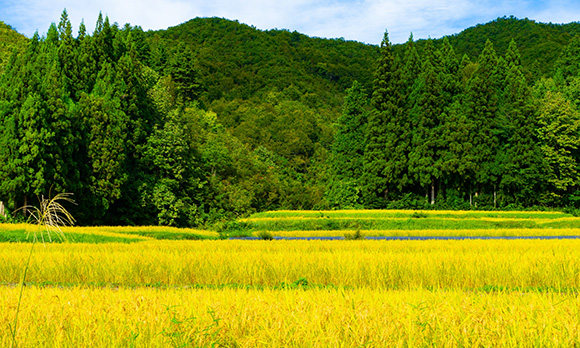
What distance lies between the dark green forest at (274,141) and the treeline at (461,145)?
0.15 m

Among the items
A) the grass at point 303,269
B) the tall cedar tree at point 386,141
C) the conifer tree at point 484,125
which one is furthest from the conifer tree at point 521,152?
the grass at point 303,269

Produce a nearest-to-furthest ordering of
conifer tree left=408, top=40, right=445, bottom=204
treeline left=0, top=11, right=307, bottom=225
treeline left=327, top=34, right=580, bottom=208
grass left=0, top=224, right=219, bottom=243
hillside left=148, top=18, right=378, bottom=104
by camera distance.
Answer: grass left=0, top=224, right=219, bottom=243, treeline left=0, top=11, right=307, bottom=225, conifer tree left=408, top=40, right=445, bottom=204, treeline left=327, top=34, right=580, bottom=208, hillside left=148, top=18, right=378, bottom=104

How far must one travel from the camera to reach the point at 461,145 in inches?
1839

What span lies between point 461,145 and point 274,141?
3286cm

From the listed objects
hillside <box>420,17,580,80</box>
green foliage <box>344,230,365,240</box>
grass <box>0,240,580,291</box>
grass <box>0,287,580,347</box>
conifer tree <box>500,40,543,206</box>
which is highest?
hillside <box>420,17,580,80</box>

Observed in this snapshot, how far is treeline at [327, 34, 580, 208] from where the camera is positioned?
1848 inches

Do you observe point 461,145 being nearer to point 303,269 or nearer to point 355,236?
point 355,236

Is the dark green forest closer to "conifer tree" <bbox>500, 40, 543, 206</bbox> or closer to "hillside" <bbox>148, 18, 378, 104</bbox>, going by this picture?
"conifer tree" <bbox>500, 40, 543, 206</bbox>

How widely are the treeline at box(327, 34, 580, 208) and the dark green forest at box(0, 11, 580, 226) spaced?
153 millimetres

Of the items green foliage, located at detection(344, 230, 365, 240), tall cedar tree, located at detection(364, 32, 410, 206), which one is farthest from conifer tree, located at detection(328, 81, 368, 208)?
green foliage, located at detection(344, 230, 365, 240)

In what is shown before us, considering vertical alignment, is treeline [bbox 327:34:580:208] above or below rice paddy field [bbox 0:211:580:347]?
above

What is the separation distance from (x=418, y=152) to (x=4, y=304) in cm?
4429

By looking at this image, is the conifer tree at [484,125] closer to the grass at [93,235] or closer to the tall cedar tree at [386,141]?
the tall cedar tree at [386,141]

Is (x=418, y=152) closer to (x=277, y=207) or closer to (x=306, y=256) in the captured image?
(x=277, y=207)
